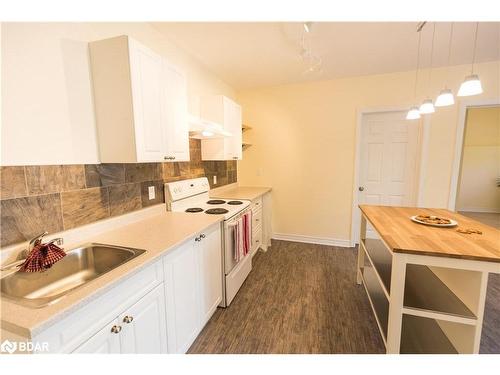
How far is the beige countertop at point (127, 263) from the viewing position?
738 mm

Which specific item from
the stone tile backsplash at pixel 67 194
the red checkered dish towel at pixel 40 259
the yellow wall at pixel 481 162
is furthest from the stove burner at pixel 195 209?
the yellow wall at pixel 481 162

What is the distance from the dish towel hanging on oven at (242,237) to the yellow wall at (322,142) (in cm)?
149

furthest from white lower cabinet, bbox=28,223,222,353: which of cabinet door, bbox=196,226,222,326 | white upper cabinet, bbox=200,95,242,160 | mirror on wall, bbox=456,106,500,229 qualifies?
mirror on wall, bbox=456,106,500,229

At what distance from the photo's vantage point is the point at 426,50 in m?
2.49

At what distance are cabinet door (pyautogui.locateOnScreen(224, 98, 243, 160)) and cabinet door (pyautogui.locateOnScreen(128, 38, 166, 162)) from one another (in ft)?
3.89

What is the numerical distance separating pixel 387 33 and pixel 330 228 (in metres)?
2.64

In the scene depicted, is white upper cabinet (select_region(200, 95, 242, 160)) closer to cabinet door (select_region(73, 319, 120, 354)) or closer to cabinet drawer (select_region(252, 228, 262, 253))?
cabinet drawer (select_region(252, 228, 262, 253))

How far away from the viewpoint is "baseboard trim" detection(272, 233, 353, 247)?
360 cm

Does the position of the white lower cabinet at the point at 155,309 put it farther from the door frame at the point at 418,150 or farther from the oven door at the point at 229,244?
the door frame at the point at 418,150

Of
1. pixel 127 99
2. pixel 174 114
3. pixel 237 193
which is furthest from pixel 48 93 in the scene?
pixel 237 193

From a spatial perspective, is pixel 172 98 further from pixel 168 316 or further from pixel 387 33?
pixel 387 33

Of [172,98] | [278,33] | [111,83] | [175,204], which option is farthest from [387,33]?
[175,204]

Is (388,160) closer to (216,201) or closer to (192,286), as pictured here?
(216,201)

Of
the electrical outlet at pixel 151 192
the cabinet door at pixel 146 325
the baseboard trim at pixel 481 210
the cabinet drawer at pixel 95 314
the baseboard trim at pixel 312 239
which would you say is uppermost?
the electrical outlet at pixel 151 192
